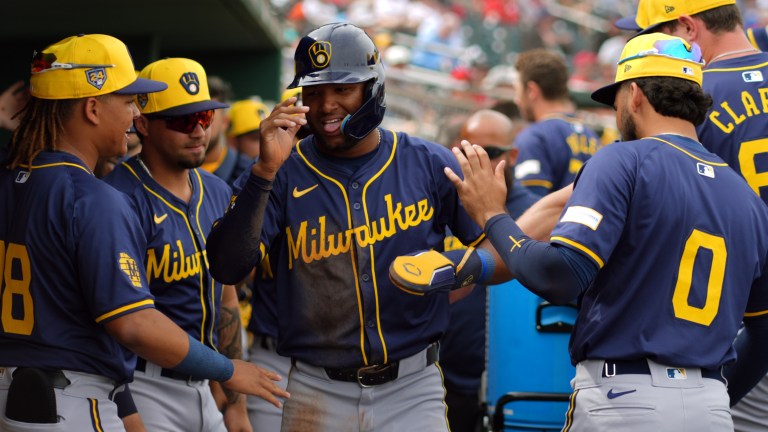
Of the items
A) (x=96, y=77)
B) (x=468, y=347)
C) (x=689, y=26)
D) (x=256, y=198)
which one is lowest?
(x=468, y=347)

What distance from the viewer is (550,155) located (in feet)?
19.9

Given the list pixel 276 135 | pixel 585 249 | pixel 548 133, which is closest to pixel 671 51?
pixel 585 249

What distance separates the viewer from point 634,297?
3.00m

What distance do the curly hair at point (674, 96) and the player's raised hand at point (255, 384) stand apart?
5.04 ft

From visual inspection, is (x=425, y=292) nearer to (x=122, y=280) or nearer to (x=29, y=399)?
(x=122, y=280)

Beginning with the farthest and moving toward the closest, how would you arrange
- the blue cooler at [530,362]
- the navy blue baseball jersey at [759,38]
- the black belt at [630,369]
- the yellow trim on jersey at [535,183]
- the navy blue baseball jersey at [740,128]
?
the yellow trim on jersey at [535,183]
the navy blue baseball jersey at [759,38]
the blue cooler at [530,362]
the navy blue baseball jersey at [740,128]
the black belt at [630,369]

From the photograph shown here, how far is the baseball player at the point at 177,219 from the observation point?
145 inches

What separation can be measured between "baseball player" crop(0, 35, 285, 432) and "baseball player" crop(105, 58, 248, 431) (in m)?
0.53

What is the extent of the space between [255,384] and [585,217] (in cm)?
121

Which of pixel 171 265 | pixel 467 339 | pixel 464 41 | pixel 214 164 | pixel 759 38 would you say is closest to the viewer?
pixel 171 265

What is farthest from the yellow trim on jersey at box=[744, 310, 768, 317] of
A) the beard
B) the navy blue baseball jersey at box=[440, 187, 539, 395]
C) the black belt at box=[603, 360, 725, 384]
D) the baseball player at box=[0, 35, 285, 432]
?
the baseball player at box=[0, 35, 285, 432]

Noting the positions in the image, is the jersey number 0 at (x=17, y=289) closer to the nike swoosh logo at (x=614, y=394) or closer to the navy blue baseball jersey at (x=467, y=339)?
the nike swoosh logo at (x=614, y=394)

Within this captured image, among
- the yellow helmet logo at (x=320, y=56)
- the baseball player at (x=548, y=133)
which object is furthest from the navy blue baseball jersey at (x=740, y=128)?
the baseball player at (x=548, y=133)

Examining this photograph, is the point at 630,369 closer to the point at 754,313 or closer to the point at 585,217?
the point at 585,217
